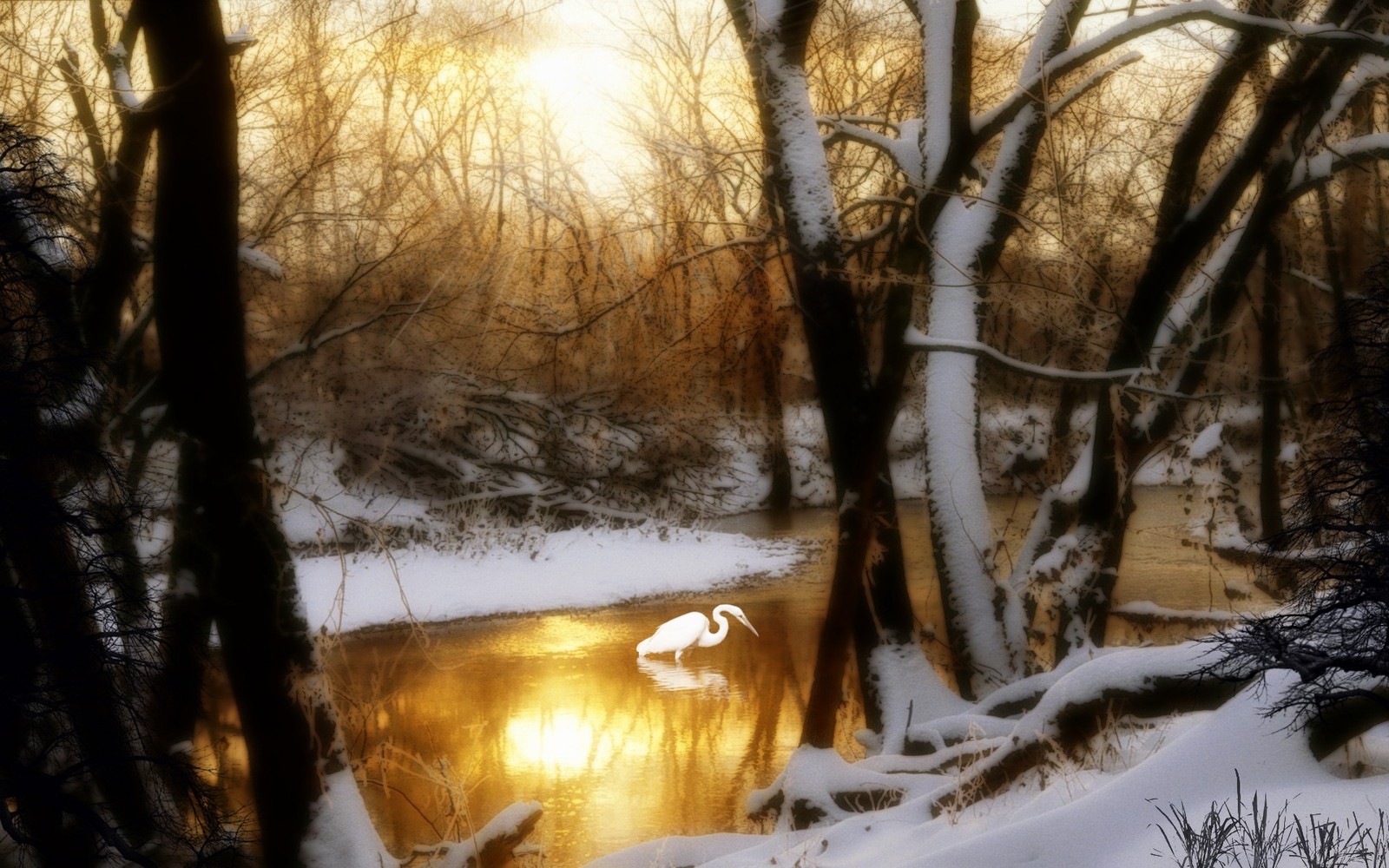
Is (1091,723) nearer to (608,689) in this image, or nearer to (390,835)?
(390,835)

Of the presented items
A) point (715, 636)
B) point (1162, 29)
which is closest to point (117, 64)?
point (1162, 29)

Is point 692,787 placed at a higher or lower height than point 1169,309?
lower

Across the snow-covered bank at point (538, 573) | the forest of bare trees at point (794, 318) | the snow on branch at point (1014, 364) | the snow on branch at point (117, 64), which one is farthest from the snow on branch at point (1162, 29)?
the snow-covered bank at point (538, 573)

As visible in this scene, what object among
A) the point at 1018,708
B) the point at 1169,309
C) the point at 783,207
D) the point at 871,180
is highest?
the point at 871,180

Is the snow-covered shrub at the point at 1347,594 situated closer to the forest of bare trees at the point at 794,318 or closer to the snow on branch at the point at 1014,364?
the forest of bare trees at the point at 794,318

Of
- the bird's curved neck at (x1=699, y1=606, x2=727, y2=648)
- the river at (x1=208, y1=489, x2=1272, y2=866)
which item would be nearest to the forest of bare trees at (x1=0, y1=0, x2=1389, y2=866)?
the river at (x1=208, y1=489, x2=1272, y2=866)

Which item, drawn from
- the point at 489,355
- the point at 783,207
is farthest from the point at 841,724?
the point at 489,355

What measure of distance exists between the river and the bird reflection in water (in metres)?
0.03

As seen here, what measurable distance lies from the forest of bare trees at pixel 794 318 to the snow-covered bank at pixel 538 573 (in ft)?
10.6

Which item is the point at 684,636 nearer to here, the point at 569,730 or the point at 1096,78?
the point at 569,730

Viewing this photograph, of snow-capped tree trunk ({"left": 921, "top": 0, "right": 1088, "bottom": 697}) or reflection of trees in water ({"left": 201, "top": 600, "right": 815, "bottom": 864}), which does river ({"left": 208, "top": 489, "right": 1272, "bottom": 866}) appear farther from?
snow-capped tree trunk ({"left": 921, "top": 0, "right": 1088, "bottom": 697})

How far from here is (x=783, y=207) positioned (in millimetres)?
8891

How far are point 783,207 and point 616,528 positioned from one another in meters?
13.2

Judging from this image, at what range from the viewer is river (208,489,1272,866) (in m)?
9.02
